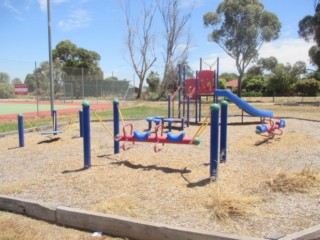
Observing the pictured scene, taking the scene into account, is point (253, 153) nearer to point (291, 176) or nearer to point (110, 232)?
point (291, 176)

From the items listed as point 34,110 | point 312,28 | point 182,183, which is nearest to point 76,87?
point 34,110

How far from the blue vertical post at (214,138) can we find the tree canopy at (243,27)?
3502cm

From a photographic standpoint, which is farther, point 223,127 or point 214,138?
point 223,127

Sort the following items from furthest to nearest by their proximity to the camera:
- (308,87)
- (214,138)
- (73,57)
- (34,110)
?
(73,57), (308,87), (34,110), (214,138)

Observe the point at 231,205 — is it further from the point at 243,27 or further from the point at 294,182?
the point at 243,27

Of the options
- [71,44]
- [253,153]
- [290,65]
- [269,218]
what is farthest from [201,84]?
[290,65]

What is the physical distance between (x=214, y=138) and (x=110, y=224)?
211 cm

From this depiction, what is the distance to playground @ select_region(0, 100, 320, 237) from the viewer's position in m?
4.14

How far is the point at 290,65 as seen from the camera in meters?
63.2

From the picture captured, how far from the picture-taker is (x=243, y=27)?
1564 inches

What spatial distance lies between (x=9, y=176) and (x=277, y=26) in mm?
40011

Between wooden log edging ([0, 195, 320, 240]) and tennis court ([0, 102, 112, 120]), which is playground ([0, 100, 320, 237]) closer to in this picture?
wooden log edging ([0, 195, 320, 240])

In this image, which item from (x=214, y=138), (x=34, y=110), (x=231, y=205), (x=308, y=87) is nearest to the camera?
(x=231, y=205)

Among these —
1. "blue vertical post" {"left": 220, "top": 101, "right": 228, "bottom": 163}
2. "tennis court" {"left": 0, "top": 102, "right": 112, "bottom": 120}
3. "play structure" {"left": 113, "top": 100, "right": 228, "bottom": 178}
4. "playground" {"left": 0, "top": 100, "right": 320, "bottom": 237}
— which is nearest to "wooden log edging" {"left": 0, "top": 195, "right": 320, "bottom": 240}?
"playground" {"left": 0, "top": 100, "right": 320, "bottom": 237}
